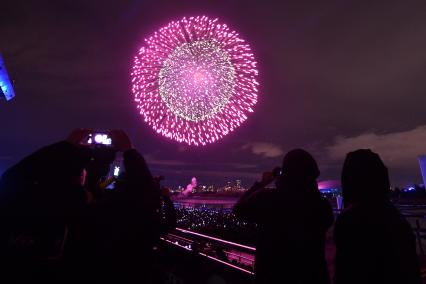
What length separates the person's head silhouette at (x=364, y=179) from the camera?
2.00m

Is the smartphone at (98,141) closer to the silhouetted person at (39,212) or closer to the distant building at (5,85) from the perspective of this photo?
the silhouetted person at (39,212)

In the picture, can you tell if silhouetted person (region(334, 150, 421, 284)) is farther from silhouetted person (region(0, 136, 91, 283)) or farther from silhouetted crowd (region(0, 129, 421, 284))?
silhouetted person (region(0, 136, 91, 283))

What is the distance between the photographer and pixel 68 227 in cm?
187

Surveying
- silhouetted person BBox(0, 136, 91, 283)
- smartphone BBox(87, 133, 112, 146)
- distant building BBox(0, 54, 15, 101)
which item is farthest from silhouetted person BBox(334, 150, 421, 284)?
distant building BBox(0, 54, 15, 101)

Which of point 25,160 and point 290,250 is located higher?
point 25,160

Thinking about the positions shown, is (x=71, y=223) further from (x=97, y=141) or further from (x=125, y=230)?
(x=97, y=141)

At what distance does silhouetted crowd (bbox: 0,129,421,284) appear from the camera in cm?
175

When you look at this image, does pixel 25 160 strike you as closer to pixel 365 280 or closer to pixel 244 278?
pixel 365 280

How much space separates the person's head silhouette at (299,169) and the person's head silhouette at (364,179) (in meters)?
0.29

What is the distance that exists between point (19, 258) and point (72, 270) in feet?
1.08

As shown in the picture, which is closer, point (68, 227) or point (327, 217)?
point (68, 227)

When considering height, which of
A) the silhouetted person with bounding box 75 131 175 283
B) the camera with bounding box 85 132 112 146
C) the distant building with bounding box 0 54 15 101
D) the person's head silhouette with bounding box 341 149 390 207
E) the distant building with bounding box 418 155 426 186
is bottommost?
the silhouetted person with bounding box 75 131 175 283

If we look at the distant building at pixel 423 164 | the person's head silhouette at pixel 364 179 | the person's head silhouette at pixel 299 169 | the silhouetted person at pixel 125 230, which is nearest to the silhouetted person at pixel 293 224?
the person's head silhouette at pixel 299 169

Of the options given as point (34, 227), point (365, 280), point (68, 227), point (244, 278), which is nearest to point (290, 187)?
point (365, 280)
